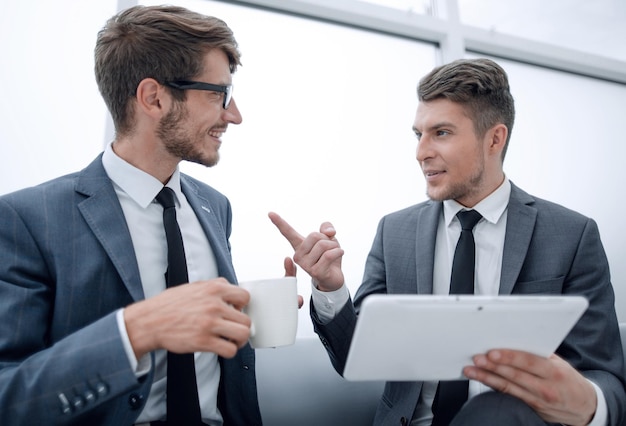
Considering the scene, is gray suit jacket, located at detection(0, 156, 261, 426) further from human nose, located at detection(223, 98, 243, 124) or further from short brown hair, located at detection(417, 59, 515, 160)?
short brown hair, located at detection(417, 59, 515, 160)

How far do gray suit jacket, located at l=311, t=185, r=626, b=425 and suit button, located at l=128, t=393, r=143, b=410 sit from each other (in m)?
0.46

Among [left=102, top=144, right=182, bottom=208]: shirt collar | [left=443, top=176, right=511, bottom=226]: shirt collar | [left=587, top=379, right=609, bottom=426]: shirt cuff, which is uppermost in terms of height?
[left=102, top=144, right=182, bottom=208]: shirt collar

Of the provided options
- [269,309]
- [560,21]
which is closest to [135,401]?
[269,309]

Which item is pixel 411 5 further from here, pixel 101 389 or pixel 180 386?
pixel 101 389

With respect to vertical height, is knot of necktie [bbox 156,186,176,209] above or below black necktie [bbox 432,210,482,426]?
above

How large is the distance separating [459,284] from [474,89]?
67cm

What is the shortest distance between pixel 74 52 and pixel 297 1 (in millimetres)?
978

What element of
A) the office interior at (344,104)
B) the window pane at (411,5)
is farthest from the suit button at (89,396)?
the window pane at (411,5)

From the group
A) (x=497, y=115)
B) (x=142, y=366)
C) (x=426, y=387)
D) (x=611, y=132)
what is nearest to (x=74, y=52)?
(x=142, y=366)

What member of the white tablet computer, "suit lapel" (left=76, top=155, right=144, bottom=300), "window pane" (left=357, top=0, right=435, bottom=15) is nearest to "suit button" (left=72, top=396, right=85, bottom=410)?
"suit lapel" (left=76, top=155, right=144, bottom=300)

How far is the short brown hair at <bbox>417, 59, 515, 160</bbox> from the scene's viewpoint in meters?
1.56

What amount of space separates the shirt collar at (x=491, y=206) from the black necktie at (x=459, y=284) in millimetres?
37

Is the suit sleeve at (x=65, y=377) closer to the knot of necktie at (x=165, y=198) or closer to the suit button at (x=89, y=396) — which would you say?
the suit button at (x=89, y=396)

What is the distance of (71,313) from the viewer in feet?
3.33
